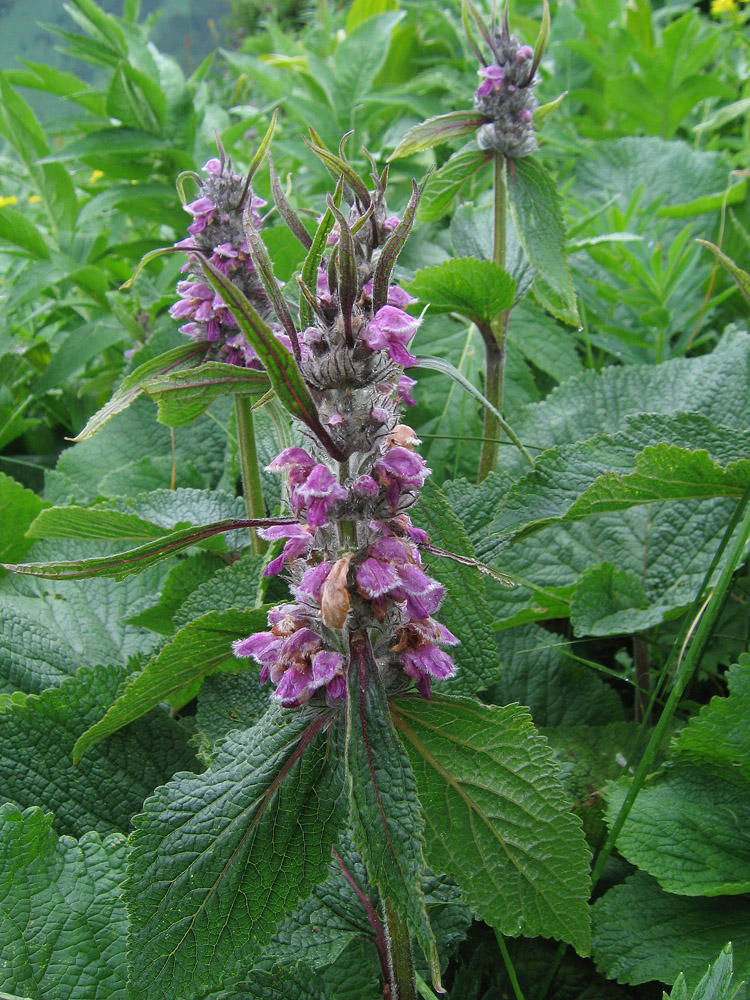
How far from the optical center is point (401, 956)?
3.11 ft

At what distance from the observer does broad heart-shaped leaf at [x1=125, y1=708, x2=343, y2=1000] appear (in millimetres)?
838

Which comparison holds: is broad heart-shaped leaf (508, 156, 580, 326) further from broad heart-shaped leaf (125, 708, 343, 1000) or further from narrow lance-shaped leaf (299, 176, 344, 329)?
broad heart-shaped leaf (125, 708, 343, 1000)

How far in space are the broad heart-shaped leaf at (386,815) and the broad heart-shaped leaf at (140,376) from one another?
1.52 feet

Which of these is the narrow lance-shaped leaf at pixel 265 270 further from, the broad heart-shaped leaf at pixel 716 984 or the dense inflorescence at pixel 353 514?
the broad heart-shaped leaf at pixel 716 984

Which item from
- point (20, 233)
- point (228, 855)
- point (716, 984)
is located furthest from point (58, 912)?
point (20, 233)

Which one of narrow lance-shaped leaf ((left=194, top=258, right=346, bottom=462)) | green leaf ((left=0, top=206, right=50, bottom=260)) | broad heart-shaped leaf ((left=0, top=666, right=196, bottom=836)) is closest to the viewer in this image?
narrow lance-shaped leaf ((left=194, top=258, right=346, bottom=462))

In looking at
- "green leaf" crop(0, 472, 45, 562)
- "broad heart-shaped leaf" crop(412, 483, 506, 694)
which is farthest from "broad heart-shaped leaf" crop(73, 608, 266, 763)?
"green leaf" crop(0, 472, 45, 562)

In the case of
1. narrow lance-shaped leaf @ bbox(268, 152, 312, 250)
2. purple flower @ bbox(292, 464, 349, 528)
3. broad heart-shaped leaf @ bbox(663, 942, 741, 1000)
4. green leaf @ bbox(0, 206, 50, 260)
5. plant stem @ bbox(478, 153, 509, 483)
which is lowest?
broad heart-shaped leaf @ bbox(663, 942, 741, 1000)

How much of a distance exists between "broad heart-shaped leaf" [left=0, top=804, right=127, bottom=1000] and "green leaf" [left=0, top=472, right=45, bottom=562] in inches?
31.6

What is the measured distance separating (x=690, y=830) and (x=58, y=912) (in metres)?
0.88

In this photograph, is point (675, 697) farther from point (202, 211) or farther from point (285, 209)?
point (202, 211)

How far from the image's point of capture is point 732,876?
115 cm

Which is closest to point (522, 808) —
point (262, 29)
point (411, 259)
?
point (411, 259)

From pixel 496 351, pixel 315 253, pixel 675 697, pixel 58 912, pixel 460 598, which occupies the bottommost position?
pixel 58 912
